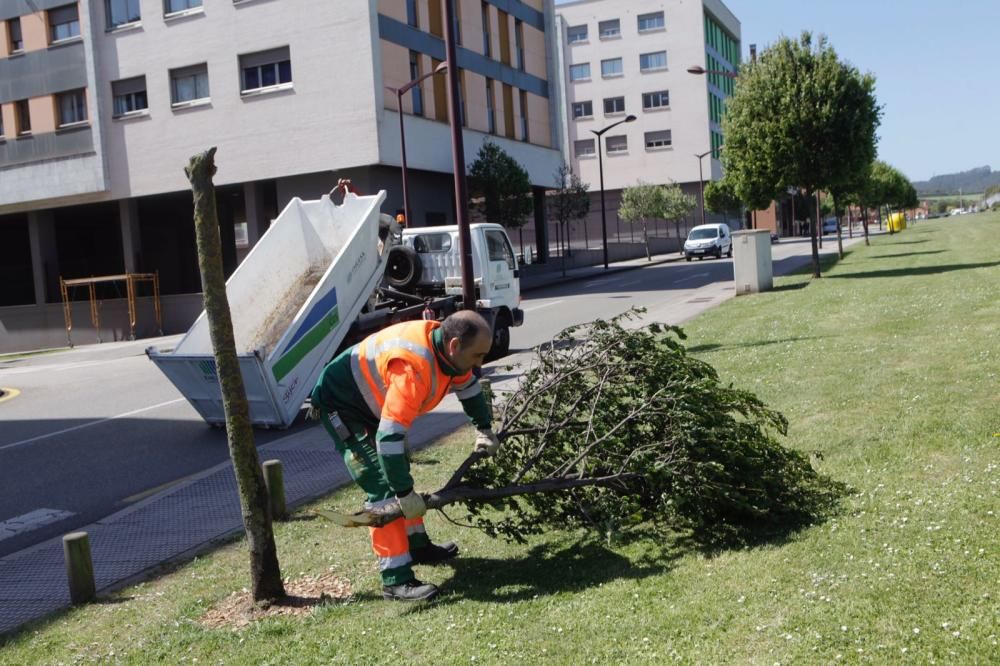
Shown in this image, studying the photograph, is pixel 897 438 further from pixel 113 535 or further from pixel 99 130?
pixel 99 130

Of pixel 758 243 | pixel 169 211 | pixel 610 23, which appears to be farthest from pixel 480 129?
pixel 610 23

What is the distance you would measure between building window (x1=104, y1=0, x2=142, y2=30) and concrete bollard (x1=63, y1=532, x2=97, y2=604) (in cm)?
3280

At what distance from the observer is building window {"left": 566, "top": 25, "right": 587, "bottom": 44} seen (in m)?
78.9

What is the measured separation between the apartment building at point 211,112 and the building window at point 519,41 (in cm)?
286

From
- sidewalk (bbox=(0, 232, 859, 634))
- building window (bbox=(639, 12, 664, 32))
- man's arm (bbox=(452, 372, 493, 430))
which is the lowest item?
sidewalk (bbox=(0, 232, 859, 634))

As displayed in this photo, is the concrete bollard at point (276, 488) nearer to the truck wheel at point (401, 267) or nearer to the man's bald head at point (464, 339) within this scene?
the man's bald head at point (464, 339)

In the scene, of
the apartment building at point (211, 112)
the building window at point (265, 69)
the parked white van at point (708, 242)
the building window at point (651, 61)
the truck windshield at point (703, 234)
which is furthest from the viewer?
the building window at point (651, 61)

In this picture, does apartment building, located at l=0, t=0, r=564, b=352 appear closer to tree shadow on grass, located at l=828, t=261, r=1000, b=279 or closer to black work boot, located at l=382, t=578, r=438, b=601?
tree shadow on grass, located at l=828, t=261, r=1000, b=279

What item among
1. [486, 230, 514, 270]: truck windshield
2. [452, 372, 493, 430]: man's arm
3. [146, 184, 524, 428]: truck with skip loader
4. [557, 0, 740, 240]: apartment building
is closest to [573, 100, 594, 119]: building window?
[557, 0, 740, 240]: apartment building

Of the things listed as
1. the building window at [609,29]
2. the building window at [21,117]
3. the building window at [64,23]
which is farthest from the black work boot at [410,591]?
the building window at [609,29]

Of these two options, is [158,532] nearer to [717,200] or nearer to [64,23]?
[64,23]

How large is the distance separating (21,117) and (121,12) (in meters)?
5.73

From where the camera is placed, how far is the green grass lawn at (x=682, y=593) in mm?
3664

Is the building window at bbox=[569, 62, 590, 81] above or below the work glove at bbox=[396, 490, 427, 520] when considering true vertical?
above
